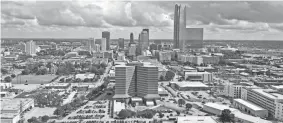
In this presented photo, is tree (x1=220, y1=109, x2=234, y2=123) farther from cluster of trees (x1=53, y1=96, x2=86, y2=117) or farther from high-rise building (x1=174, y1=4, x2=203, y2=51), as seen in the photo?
high-rise building (x1=174, y1=4, x2=203, y2=51)

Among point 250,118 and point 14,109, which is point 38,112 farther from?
point 250,118

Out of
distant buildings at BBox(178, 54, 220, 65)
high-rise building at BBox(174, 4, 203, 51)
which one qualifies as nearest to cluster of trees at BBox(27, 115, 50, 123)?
distant buildings at BBox(178, 54, 220, 65)

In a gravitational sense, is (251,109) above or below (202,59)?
below

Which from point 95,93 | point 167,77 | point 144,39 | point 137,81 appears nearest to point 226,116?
point 137,81

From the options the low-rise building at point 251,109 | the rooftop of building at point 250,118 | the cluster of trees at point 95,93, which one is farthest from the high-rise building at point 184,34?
the rooftop of building at point 250,118

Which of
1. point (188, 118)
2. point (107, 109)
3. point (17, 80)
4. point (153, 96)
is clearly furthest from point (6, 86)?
point (188, 118)
